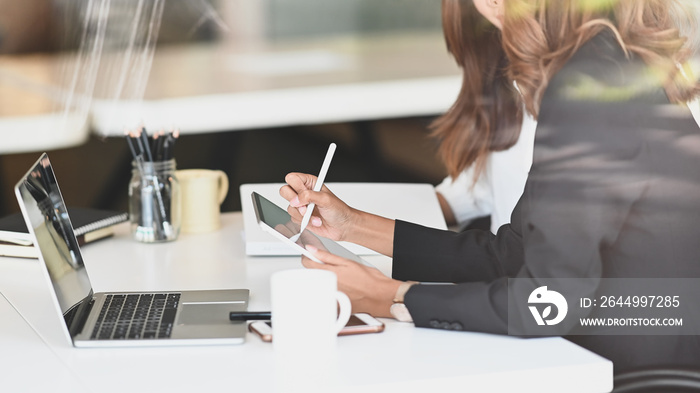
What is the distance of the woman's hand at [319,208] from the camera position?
1.36 m

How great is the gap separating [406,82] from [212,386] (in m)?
1.74

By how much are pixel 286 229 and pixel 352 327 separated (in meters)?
0.24

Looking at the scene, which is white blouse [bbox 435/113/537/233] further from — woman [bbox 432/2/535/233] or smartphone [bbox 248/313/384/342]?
smartphone [bbox 248/313/384/342]

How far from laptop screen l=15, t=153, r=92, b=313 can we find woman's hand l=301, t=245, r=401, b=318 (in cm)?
34

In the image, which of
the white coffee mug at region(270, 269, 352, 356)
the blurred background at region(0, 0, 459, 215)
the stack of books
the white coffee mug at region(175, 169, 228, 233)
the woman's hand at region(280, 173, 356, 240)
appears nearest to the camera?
the white coffee mug at region(270, 269, 352, 356)

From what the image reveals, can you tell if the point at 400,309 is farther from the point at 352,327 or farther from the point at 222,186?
the point at 222,186

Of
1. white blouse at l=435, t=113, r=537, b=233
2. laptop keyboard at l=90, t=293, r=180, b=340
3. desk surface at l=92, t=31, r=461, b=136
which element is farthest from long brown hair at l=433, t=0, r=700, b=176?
desk surface at l=92, t=31, r=461, b=136

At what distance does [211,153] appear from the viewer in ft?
8.48

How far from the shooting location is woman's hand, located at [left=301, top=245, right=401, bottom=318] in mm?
1189

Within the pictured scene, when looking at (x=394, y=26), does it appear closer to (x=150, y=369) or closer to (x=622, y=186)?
(x=622, y=186)

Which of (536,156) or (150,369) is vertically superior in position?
(536,156)

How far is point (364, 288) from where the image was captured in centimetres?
119

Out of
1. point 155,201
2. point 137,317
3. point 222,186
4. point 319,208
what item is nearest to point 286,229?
point 319,208

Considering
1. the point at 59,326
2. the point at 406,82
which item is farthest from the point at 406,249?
the point at 406,82
